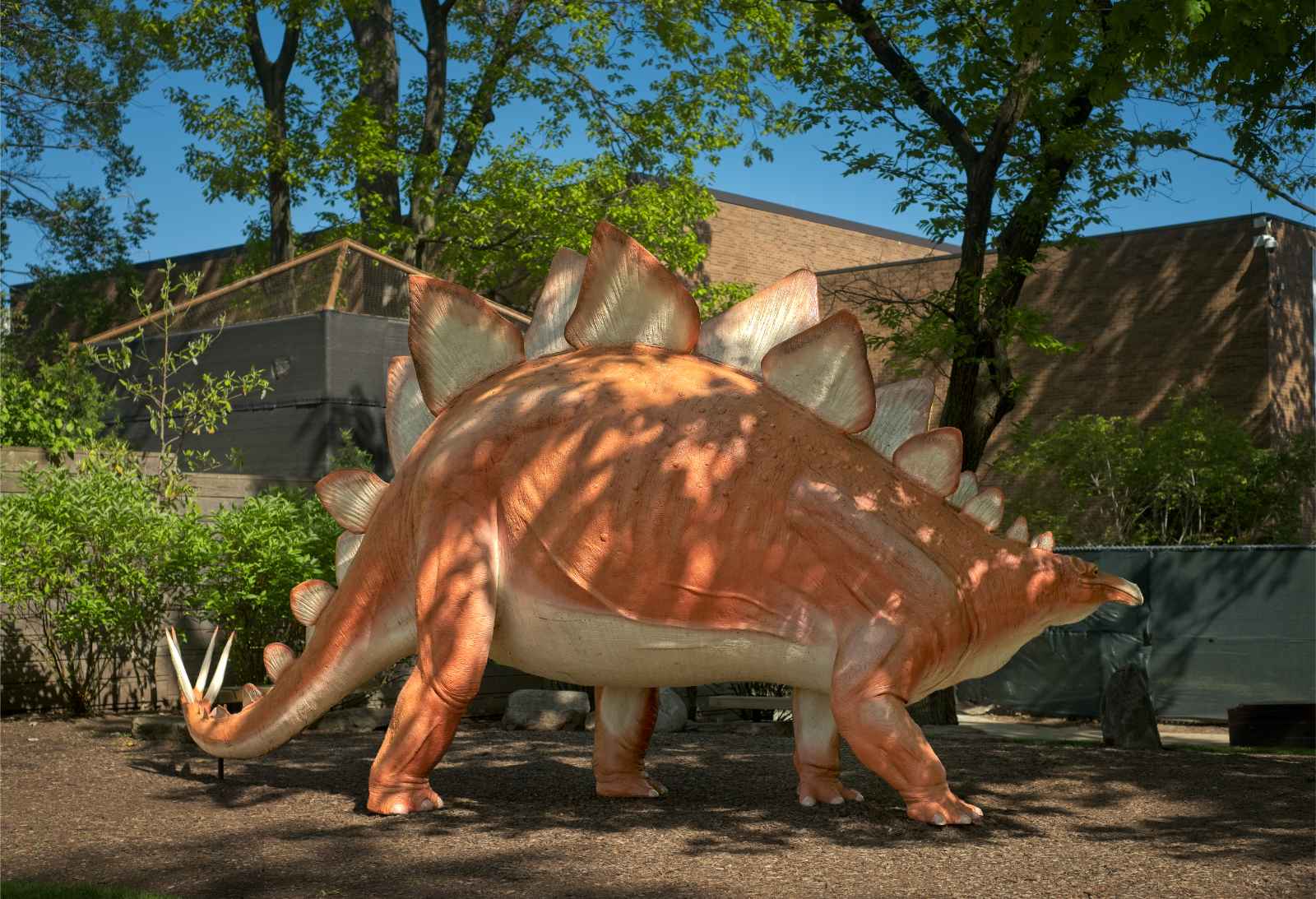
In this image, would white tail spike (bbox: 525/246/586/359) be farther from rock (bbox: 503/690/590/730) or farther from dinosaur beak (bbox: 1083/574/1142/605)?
rock (bbox: 503/690/590/730)

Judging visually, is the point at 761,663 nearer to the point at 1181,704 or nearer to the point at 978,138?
the point at 978,138

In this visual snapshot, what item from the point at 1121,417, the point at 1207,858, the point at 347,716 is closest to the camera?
the point at 1207,858

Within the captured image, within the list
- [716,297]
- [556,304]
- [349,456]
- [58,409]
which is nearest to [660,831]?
[556,304]

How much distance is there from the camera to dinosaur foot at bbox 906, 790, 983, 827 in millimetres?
5930

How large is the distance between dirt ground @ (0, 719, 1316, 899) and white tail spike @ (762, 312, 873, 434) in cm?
176

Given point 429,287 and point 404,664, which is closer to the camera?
point 429,287

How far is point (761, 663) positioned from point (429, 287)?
7.42 feet

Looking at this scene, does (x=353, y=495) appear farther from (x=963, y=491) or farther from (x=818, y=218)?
(x=818, y=218)

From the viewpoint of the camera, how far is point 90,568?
10.9 metres

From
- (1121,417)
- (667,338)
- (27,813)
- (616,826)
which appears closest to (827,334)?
(667,338)

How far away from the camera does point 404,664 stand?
12484 millimetres

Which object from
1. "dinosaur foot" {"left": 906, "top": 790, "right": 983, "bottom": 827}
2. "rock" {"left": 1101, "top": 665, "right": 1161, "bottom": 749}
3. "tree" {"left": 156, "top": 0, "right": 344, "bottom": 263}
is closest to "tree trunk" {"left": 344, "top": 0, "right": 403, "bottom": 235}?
"tree" {"left": 156, "top": 0, "right": 344, "bottom": 263}

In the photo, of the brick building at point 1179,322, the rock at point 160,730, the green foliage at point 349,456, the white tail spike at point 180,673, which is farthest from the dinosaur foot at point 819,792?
the brick building at point 1179,322

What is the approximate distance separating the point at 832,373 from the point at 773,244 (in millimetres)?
25565
